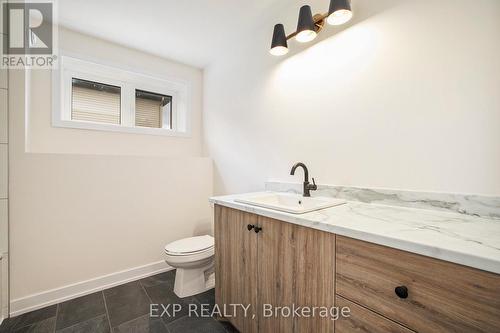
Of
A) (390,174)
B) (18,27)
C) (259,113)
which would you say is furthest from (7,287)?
(390,174)

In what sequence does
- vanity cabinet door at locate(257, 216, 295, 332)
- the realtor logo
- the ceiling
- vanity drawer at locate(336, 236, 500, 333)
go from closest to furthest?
1. vanity drawer at locate(336, 236, 500, 333)
2. vanity cabinet door at locate(257, 216, 295, 332)
3. the realtor logo
4. the ceiling

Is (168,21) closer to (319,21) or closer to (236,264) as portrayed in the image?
(319,21)

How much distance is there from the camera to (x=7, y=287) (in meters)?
1.53

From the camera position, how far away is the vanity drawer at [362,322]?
2.34 feet

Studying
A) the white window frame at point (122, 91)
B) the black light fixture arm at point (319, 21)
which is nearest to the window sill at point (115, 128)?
the white window frame at point (122, 91)

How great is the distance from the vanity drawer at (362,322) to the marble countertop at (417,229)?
0.27 m

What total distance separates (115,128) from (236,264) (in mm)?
1870

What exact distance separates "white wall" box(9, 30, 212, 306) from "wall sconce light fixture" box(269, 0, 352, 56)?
5.01 feet

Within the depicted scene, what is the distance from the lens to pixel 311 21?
1.37 m

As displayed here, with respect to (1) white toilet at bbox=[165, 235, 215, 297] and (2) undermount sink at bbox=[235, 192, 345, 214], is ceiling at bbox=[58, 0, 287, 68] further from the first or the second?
(1) white toilet at bbox=[165, 235, 215, 297]

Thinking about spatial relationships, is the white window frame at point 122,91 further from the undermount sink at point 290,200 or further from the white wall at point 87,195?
the undermount sink at point 290,200

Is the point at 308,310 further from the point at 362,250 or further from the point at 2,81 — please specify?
the point at 2,81

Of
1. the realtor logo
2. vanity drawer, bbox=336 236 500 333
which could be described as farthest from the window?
vanity drawer, bbox=336 236 500 333

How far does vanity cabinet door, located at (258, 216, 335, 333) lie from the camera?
0.89 metres
